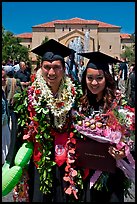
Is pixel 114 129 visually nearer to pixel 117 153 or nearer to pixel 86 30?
pixel 117 153

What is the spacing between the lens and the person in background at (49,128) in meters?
3.29

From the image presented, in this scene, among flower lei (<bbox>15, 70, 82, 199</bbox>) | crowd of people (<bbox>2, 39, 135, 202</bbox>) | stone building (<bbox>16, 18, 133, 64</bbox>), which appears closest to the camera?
crowd of people (<bbox>2, 39, 135, 202</bbox>)

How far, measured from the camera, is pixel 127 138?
10.0 feet

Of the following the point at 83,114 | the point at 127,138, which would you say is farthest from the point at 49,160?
the point at 127,138

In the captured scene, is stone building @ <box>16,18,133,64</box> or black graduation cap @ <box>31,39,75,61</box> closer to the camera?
black graduation cap @ <box>31,39,75,61</box>

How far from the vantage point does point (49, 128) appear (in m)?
3.36

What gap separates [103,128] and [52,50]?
2.95ft

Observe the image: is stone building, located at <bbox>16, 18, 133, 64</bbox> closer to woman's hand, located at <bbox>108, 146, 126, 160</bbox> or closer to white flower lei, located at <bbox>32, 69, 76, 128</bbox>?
white flower lei, located at <bbox>32, 69, 76, 128</bbox>

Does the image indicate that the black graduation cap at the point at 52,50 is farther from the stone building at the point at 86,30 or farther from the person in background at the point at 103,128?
the stone building at the point at 86,30

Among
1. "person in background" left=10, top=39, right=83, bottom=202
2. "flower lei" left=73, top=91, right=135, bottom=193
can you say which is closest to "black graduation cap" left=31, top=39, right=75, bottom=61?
"person in background" left=10, top=39, right=83, bottom=202

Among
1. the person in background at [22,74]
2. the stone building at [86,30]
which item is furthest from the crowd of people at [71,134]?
the stone building at [86,30]

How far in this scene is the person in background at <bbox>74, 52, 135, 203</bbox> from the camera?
10.1ft

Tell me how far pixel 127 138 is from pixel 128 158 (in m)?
0.19

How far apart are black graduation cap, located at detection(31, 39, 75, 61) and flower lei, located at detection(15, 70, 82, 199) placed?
195 mm
